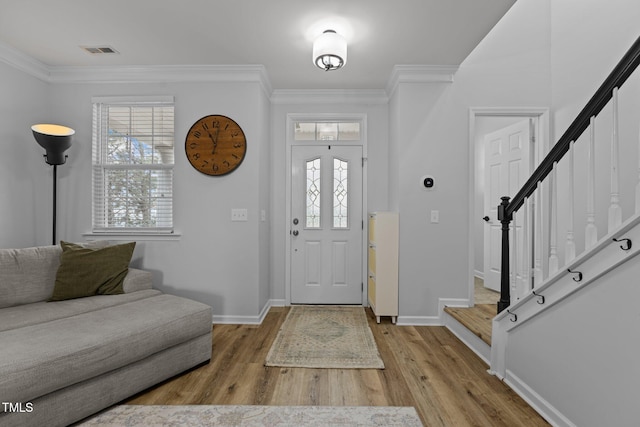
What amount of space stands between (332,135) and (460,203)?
162 cm

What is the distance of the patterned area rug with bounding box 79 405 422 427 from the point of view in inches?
67.7

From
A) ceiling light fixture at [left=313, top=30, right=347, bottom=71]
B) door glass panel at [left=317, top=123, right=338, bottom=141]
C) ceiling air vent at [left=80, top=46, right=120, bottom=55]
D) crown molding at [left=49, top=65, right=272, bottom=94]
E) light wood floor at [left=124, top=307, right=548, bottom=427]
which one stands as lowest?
light wood floor at [left=124, top=307, right=548, bottom=427]

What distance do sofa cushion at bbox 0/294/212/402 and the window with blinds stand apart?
125 cm

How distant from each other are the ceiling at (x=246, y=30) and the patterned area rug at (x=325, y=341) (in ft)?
8.16

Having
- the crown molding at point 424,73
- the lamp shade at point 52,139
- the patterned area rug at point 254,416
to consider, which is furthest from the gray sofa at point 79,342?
the crown molding at point 424,73

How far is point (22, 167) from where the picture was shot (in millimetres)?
3053

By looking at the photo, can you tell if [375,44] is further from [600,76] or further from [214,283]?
[214,283]

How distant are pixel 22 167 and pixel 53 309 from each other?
1668 millimetres

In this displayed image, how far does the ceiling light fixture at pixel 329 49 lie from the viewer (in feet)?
8.22

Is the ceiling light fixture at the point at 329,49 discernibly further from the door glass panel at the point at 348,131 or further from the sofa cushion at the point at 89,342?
the sofa cushion at the point at 89,342

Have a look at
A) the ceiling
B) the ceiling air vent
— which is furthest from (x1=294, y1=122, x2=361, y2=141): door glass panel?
the ceiling air vent

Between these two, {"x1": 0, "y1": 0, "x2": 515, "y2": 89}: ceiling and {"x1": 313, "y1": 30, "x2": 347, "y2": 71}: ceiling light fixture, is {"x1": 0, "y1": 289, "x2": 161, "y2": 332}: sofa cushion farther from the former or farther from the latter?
{"x1": 313, "y1": 30, "x2": 347, "y2": 71}: ceiling light fixture

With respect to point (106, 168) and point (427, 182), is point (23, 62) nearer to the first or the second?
point (106, 168)

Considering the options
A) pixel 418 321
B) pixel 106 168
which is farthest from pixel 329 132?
pixel 106 168
